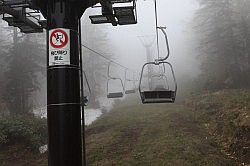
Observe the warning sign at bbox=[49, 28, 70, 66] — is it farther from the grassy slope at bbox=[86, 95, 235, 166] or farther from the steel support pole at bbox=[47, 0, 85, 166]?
the grassy slope at bbox=[86, 95, 235, 166]

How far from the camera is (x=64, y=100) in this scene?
700 centimetres

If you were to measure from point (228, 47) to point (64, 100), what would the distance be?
25406 mm

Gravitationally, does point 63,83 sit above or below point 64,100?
above

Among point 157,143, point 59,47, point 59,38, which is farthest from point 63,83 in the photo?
point 157,143

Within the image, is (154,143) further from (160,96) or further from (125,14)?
(125,14)

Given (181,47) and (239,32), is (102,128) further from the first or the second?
(181,47)

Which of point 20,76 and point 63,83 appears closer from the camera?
point 63,83

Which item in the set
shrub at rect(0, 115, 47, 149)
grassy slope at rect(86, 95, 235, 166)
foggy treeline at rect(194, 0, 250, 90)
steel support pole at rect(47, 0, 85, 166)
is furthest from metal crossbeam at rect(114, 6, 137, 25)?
foggy treeline at rect(194, 0, 250, 90)

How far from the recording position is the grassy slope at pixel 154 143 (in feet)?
45.8

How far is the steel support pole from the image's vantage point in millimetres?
Answer: 6887

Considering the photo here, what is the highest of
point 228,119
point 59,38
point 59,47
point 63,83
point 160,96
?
point 59,38

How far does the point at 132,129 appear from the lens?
69.6 ft

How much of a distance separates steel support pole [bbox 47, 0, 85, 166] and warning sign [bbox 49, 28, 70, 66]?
8 centimetres

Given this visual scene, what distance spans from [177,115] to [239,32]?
12203 millimetres
